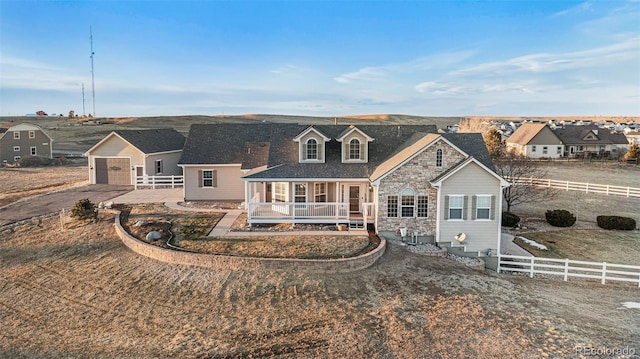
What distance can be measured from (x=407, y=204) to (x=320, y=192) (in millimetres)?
5041

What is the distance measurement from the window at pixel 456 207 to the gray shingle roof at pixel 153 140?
2475 centimetres

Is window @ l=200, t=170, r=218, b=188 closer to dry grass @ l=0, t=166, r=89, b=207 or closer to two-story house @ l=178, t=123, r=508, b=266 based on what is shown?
two-story house @ l=178, t=123, r=508, b=266

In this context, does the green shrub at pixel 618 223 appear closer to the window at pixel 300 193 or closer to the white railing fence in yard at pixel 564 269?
the white railing fence in yard at pixel 564 269

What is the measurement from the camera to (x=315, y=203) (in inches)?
873

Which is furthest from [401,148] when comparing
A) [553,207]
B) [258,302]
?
[553,207]

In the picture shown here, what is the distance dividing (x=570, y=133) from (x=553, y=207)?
4351 cm

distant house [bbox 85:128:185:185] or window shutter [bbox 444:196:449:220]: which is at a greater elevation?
distant house [bbox 85:128:185:185]

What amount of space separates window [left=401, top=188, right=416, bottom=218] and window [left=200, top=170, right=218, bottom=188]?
13.5m

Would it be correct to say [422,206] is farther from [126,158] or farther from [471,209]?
[126,158]

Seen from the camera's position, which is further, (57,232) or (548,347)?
(57,232)

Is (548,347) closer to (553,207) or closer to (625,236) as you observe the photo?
(625,236)

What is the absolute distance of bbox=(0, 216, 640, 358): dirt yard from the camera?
11969 mm

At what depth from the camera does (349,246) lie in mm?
19047

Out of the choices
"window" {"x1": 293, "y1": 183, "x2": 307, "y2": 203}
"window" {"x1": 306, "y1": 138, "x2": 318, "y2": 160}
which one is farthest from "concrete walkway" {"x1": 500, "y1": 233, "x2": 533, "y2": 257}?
"window" {"x1": 306, "y1": 138, "x2": 318, "y2": 160}
